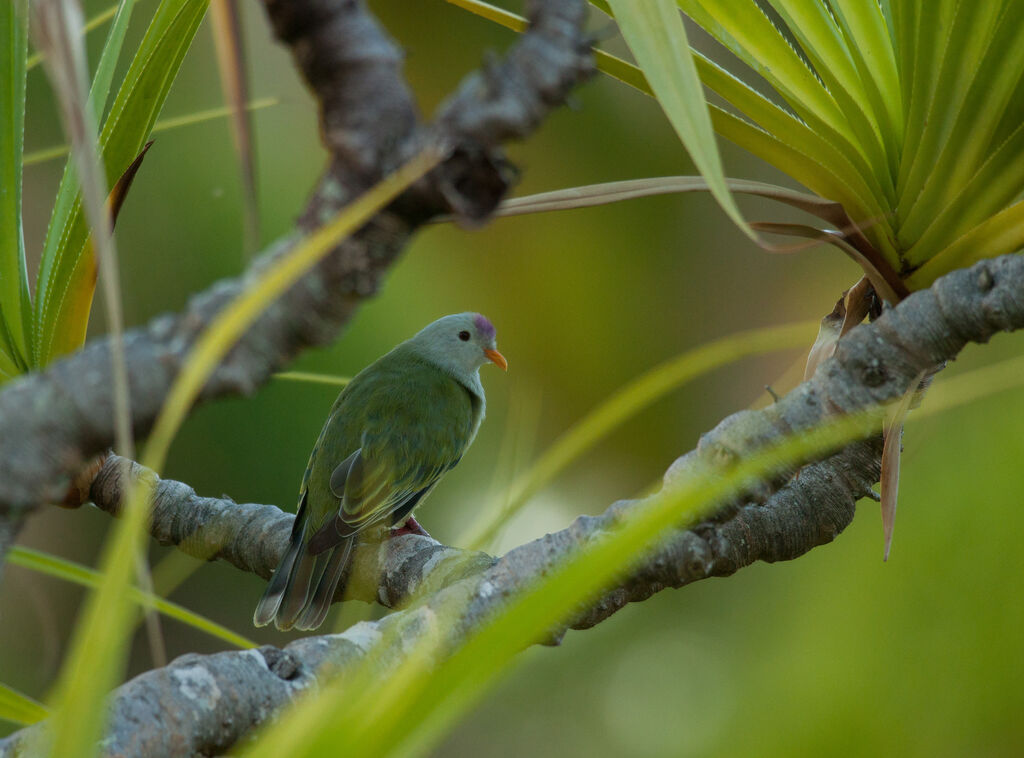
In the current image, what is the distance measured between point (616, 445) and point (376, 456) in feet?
6.57

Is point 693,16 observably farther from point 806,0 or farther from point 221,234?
point 221,234

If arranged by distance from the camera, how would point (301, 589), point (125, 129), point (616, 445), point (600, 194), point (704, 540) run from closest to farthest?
point (600, 194) → point (704, 540) → point (125, 129) → point (301, 589) → point (616, 445)

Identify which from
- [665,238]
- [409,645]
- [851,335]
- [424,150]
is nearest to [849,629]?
[665,238]

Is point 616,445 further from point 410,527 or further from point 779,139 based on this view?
point 779,139

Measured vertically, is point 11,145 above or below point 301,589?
above

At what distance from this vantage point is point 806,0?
36.4 inches

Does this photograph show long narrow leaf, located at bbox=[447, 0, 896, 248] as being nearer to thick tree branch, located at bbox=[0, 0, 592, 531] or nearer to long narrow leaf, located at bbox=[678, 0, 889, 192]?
long narrow leaf, located at bbox=[678, 0, 889, 192]

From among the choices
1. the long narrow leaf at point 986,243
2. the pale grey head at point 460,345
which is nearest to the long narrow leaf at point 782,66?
the long narrow leaf at point 986,243

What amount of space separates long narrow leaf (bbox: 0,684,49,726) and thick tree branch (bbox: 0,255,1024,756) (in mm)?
108

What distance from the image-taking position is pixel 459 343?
2039mm

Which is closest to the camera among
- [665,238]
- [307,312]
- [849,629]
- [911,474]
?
[307,312]

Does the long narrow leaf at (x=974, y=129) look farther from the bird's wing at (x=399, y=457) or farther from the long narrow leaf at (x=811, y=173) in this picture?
the bird's wing at (x=399, y=457)

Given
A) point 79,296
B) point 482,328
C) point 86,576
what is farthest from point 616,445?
point 86,576

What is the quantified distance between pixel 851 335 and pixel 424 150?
47 cm
